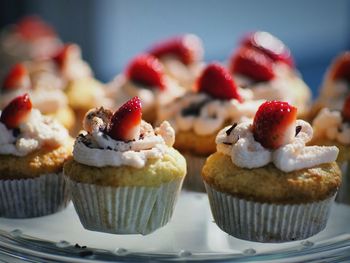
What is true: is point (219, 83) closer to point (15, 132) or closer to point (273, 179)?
point (273, 179)

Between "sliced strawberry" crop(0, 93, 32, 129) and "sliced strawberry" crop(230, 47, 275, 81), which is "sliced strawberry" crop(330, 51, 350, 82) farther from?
"sliced strawberry" crop(0, 93, 32, 129)

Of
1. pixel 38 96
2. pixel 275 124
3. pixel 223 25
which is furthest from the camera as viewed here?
pixel 223 25

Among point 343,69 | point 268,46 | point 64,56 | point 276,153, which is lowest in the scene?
point 64,56

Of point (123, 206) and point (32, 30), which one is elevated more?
point (123, 206)

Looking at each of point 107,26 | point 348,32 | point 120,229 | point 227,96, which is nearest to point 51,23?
point 107,26

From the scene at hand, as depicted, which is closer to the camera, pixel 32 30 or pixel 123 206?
pixel 123 206

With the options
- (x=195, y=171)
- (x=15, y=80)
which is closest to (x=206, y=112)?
(x=195, y=171)

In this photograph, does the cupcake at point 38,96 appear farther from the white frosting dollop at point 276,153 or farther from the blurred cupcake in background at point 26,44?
the blurred cupcake in background at point 26,44
